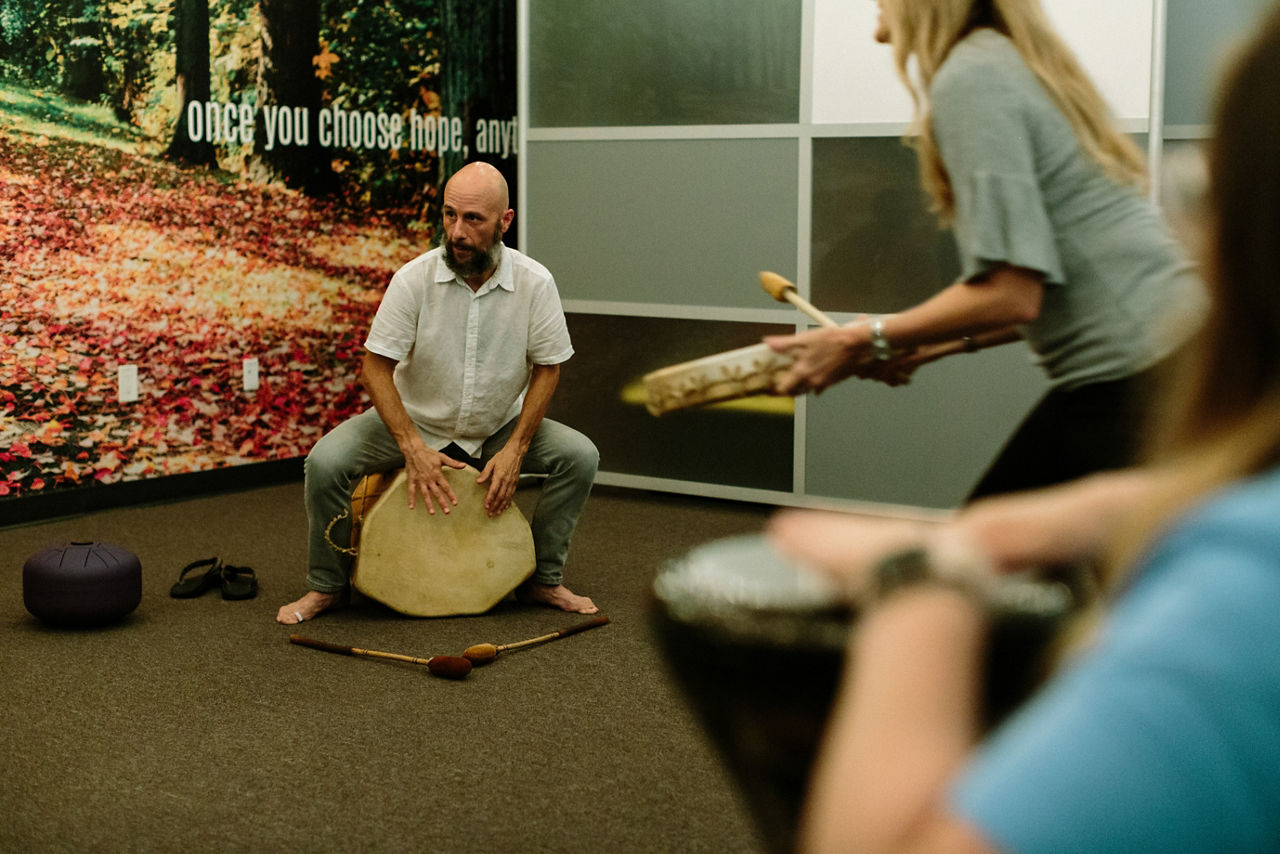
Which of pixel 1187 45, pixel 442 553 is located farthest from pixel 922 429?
pixel 442 553

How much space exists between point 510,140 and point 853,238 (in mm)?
1941

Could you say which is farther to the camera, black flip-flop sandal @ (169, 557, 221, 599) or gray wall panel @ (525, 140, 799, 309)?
gray wall panel @ (525, 140, 799, 309)

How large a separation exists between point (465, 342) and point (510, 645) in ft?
2.47

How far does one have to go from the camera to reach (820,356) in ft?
4.68

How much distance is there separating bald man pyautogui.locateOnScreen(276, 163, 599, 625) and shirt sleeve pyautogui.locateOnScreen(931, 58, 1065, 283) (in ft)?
5.97

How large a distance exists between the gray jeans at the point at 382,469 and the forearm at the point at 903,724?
102 inches

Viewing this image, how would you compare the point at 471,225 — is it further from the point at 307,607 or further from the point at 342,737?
the point at 342,737

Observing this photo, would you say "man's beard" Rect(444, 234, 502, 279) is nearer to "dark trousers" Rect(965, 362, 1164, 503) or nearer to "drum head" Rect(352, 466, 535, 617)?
"drum head" Rect(352, 466, 535, 617)

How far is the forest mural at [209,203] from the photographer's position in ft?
13.3

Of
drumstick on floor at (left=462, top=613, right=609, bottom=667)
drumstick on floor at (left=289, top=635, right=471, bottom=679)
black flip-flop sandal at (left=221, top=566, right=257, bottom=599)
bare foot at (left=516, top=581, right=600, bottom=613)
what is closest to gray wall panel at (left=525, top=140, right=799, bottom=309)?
bare foot at (left=516, top=581, right=600, bottom=613)

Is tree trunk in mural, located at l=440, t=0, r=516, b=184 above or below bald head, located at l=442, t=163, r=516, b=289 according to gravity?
above

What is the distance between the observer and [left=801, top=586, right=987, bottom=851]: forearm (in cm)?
50

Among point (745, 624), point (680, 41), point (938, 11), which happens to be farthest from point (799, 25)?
point (745, 624)

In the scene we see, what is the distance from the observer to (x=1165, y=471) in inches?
21.0
